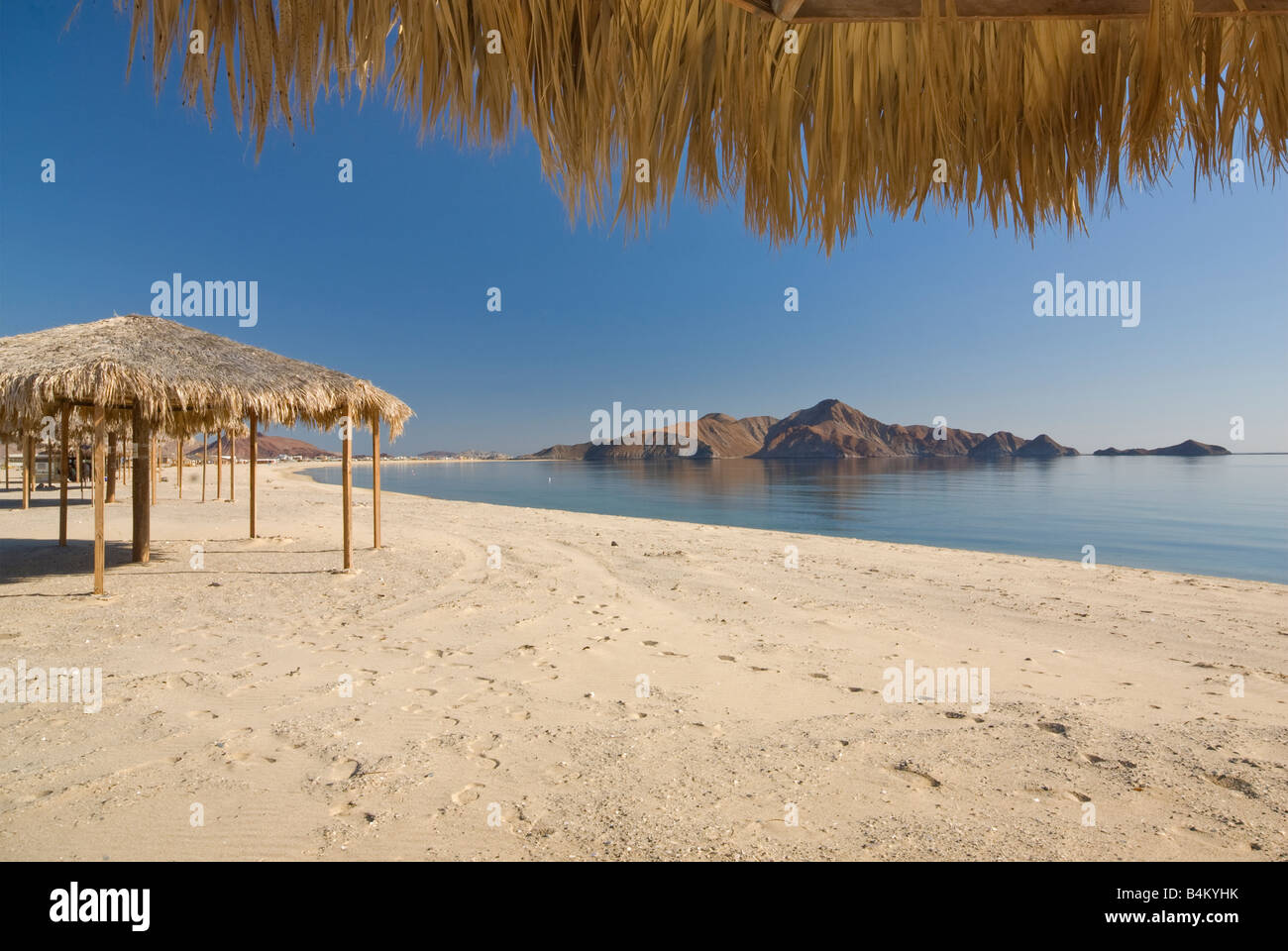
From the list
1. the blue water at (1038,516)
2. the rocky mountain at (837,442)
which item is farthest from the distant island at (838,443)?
the blue water at (1038,516)

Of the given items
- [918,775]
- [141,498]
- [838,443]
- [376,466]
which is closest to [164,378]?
[141,498]

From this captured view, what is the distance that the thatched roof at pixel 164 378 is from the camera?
19.8ft

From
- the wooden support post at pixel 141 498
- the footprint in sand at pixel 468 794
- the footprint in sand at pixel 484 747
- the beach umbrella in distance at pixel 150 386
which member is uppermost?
the beach umbrella in distance at pixel 150 386

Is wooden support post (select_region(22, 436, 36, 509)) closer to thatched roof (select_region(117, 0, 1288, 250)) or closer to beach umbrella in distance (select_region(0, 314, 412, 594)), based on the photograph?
beach umbrella in distance (select_region(0, 314, 412, 594))

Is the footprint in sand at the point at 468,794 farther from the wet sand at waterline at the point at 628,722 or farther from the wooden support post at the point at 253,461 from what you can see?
the wooden support post at the point at 253,461

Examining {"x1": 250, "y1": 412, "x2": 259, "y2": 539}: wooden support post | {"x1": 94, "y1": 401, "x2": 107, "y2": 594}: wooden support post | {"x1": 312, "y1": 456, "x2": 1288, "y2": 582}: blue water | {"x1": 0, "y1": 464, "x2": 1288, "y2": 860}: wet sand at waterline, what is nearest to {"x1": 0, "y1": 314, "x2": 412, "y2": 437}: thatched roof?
{"x1": 94, "y1": 401, "x2": 107, "y2": 594}: wooden support post

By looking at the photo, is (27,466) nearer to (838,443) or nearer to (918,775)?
(918,775)

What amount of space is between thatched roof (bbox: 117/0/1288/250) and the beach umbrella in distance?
6.03 metres

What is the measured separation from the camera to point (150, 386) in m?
6.38

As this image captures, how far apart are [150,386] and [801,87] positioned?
7.13 m

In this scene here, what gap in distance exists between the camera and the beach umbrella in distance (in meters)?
6.00

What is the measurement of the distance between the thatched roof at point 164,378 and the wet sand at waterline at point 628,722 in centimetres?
203
